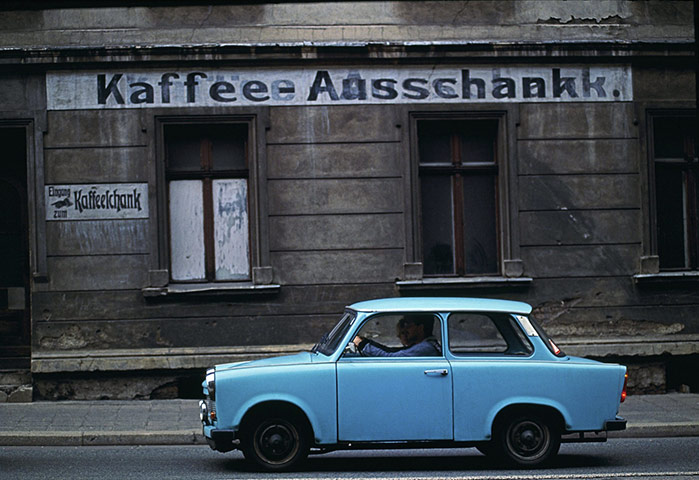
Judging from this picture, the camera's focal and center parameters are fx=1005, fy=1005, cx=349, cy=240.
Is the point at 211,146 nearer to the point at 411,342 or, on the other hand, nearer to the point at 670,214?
the point at 411,342

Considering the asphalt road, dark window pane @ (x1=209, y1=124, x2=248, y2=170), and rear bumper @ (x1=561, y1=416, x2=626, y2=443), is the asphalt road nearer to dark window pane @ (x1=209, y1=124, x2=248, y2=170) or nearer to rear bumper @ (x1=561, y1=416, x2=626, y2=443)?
rear bumper @ (x1=561, y1=416, x2=626, y2=443)

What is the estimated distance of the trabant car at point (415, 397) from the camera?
8383mm

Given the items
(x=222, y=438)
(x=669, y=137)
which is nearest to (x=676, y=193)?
(x=669, y=137)

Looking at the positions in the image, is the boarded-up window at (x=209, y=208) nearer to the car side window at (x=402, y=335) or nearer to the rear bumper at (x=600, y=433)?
the car side window at (x=402, y=335)

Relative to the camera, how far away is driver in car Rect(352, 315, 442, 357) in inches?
339

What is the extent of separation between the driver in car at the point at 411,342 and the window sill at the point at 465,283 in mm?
4868

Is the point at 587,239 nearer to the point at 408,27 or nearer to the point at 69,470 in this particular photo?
the point at 408,27

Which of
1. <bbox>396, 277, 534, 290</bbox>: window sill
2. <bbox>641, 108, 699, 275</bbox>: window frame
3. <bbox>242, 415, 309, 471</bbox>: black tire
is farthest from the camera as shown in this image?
<bbox>641, 108, 699, 275</bbox>: window frame

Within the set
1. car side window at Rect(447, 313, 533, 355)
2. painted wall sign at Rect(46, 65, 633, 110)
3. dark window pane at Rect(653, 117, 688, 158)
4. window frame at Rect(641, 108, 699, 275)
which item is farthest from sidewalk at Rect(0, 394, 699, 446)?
painted wall sign at Rect(46, 65, 633, 110)

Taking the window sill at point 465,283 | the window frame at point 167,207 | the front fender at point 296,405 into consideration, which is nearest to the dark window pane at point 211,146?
the window frame at point 167,207

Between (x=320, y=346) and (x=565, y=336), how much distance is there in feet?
19.0

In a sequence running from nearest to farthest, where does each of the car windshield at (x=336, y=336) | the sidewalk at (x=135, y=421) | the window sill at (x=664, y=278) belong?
the car windshield at (x=336, y=336) < the sidewalk at (x=135, y=421) < the window sill at (x=664, y=278)

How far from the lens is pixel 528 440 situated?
8562 mm

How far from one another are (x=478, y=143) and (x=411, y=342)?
19.7 ft
